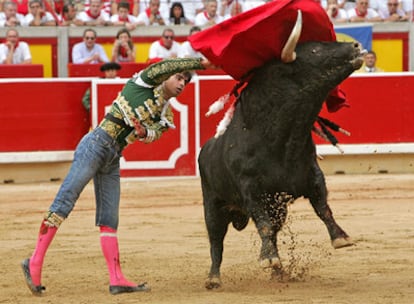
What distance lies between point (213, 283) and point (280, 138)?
1.06 m

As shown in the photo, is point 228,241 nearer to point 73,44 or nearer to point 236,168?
point 236,168

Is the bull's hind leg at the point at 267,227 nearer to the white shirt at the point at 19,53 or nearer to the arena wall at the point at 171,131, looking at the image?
the arena wall at the point at 171,131

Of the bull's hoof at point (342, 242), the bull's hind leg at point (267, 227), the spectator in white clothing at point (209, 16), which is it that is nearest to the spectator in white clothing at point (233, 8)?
the spectator in white clothing at point (209, 16)

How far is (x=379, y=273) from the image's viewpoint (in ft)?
24.0

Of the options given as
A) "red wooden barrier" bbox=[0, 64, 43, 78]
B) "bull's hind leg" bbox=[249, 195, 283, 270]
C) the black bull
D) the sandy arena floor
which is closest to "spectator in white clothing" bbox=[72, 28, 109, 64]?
"red wooden barrier" bbox=[0, 64, 43, 78]

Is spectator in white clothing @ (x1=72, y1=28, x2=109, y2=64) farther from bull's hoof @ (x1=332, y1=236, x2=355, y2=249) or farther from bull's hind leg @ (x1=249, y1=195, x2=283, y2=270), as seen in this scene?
bull's hoof @ (x1=332, y1=236, x2=355, y2=249)

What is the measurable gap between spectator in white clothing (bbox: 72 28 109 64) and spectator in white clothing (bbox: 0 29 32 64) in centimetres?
59

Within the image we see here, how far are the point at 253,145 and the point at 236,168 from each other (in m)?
0.16

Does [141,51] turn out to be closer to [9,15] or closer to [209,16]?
[209,16]

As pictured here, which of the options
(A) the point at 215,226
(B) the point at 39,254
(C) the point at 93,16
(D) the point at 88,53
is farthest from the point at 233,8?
(B) the point at 39,254

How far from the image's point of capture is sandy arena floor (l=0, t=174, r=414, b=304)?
6660 mm

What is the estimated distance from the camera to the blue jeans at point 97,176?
21.6 feet

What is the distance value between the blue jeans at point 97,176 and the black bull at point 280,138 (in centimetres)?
68

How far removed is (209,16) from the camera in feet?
49.7
